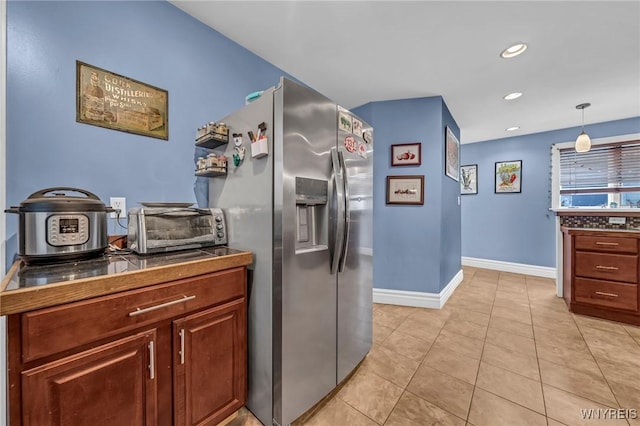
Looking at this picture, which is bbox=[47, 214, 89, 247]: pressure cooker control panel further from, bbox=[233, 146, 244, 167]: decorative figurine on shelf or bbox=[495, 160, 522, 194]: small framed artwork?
bbox=[495, 160, 522, 194]: small framed artwork

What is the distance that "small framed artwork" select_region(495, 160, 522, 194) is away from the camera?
4.61m

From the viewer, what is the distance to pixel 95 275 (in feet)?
2.85

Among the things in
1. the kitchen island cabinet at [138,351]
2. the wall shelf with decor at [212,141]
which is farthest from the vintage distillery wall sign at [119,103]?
the kitchen island cabinet at [138,351]

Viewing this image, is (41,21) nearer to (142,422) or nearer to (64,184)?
(64,184)

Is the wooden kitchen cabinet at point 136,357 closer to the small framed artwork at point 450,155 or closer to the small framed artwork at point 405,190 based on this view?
the small framed artwork at point 405,190

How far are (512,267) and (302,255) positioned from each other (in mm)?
4961

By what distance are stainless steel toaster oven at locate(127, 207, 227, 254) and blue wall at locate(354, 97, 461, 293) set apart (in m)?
2.23

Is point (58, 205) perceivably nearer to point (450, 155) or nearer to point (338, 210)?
point (338, 210)

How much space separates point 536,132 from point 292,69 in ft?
14.7

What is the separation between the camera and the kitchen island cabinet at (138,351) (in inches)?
29.3

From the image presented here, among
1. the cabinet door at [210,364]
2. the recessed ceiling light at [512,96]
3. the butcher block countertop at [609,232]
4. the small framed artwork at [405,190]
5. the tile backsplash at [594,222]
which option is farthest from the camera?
the small framed artwork at [405,190]

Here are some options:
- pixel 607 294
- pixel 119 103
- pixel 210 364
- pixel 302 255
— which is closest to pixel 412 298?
pixel 607 294

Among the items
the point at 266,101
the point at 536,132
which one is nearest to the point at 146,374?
the point at 266,101

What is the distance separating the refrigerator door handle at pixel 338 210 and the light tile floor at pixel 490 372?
2.95ft
